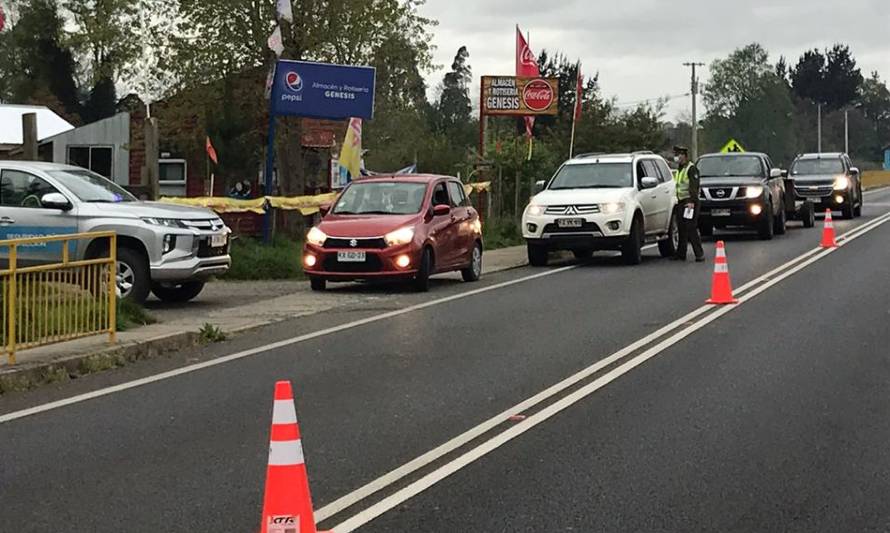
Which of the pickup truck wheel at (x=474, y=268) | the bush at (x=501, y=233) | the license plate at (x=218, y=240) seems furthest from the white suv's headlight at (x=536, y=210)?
the license plate at (x=218, y=240)

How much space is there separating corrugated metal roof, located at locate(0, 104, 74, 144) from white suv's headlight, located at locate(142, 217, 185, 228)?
96.1 feet

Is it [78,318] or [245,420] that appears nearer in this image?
[245,420]

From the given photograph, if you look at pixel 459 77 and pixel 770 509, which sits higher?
pixel 459 77

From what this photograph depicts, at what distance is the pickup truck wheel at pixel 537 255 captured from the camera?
2216 cm

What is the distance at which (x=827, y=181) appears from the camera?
36.0 metres

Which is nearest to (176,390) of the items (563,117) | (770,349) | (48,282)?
(48,282)

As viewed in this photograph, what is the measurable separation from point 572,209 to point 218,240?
7.27m

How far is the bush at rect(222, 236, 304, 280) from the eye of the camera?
20203 millimetres

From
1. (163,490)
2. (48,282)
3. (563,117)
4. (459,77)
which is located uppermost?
(459,77)

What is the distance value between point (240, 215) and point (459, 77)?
102336 millimetres

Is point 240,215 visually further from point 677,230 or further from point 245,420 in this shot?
point 245,420

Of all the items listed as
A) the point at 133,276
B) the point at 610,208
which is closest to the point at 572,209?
the point at 610,208

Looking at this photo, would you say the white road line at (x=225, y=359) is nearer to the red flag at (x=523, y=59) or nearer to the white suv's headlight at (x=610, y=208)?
the white suv's headlight at (x=610, y=208)

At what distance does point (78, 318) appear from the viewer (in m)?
11.9
